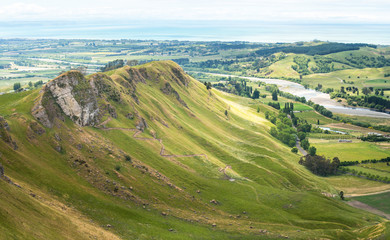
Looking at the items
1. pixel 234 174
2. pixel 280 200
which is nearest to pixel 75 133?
pixel 234 174

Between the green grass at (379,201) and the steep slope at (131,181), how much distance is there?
21.6m

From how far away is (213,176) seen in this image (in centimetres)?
14775

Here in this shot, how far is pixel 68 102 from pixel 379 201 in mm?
165016

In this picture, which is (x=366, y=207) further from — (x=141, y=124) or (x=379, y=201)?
(x=141, y=124)

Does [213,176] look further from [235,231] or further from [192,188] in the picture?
[235,231]

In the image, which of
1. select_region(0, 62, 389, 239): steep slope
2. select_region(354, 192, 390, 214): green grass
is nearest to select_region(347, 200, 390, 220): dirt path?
select_region(354, 192, 390, 214): green grass

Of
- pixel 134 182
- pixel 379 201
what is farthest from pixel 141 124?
pixel 379 201

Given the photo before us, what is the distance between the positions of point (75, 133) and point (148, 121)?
5111cm

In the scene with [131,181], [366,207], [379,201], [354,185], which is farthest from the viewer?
[354,185]

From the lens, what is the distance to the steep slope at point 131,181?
8794 cm

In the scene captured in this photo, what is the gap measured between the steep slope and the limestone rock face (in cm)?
46

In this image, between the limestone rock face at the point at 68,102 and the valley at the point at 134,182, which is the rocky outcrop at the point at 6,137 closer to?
the valley at the point at 134,182

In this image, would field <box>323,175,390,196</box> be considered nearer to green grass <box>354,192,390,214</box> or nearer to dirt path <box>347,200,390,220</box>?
green grass <box>354,192,390,214</box>

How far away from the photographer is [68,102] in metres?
131
